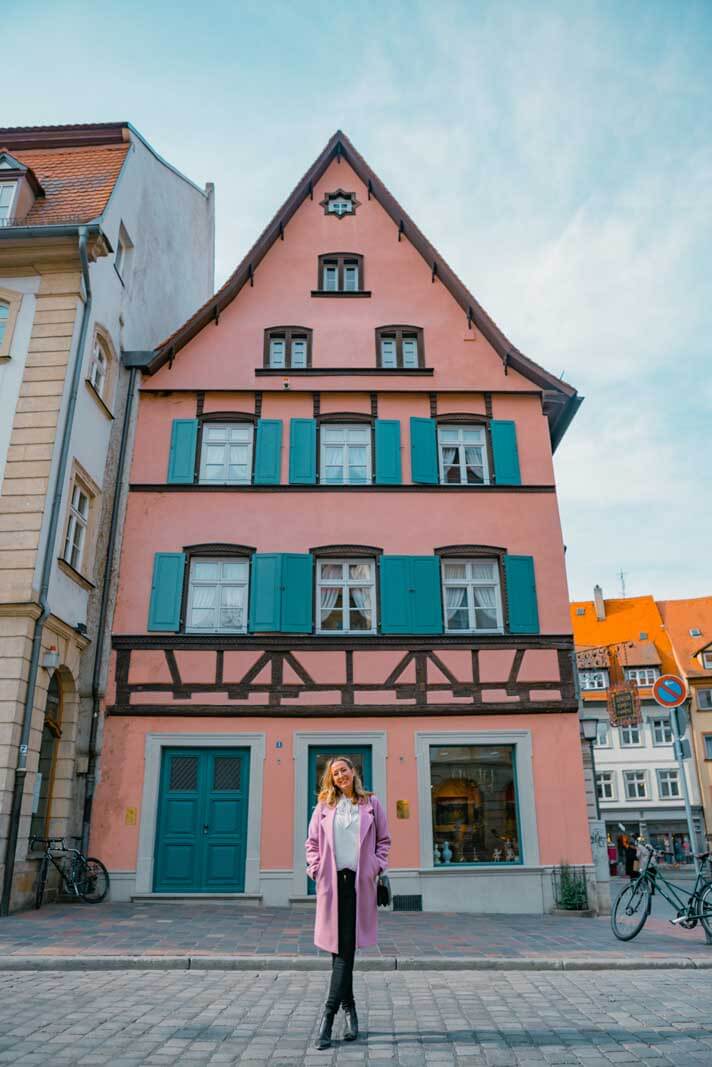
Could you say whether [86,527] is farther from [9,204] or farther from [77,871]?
[9,204]

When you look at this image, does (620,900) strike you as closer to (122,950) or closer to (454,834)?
(454,834)

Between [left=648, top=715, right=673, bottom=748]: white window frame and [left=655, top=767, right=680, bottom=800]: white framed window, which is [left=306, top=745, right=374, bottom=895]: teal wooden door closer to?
[left=655, top=767, right=680, bottom=800]: white framed window

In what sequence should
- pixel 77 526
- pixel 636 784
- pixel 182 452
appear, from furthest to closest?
pixel 636 784 < pixel 182 452 < pixel 77 526

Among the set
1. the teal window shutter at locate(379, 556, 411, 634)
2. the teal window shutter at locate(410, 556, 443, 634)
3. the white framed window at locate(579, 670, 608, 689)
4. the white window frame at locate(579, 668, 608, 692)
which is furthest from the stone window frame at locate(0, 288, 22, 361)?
the white framed window at locate(579, 670, 608, 689)

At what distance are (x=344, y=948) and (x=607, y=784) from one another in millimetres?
41256

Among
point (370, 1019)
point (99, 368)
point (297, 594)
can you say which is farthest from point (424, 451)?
point (370, 1019)

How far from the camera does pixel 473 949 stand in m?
9.02

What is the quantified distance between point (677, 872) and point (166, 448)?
3341 centimetres

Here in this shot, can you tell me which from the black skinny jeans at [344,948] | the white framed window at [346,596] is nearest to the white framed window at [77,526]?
the white framed window at [346,596]

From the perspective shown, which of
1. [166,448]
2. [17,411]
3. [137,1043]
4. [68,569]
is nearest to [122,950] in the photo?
[137,1043]

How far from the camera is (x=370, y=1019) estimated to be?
596cm

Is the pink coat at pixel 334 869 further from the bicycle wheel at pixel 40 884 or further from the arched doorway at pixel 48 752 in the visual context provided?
the arched doorway at pixel 48 752

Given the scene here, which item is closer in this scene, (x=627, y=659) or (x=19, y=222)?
(x=19, y=222)

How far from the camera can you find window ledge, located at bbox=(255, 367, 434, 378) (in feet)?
54.4
